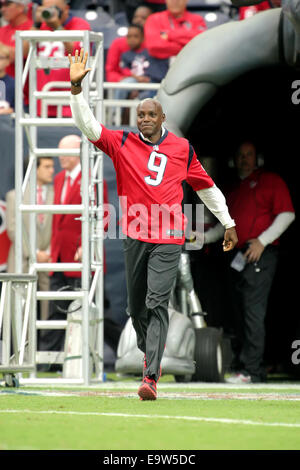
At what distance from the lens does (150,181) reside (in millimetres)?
7637

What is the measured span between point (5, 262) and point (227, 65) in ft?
11.1

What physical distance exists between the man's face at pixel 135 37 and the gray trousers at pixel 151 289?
23.0ft

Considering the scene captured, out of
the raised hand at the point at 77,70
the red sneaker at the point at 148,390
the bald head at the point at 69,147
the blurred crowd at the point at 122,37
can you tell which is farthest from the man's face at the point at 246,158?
the red sneaker at the point at 148,390

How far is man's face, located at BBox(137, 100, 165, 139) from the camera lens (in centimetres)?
759

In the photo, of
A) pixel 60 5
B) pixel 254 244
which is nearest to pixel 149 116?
pixel 254 244

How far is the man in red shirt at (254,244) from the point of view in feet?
35.5

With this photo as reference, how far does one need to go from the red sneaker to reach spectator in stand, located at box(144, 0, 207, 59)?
6.96 meters

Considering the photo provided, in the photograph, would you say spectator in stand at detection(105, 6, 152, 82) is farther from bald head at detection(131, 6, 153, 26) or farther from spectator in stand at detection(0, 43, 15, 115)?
spectator in stand at detection(0, 43, 15, 115)

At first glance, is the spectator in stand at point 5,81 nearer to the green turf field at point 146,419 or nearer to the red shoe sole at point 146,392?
the green turf field at point 146,419

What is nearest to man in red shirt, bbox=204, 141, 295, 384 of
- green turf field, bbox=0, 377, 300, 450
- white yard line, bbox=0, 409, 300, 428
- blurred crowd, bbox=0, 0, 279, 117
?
green turf field, bbox=0, 377, 300, 450

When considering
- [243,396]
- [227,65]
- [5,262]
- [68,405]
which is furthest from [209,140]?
[68,405]

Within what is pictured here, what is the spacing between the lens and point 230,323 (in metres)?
12.5

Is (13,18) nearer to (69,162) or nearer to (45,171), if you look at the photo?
(45,171)
